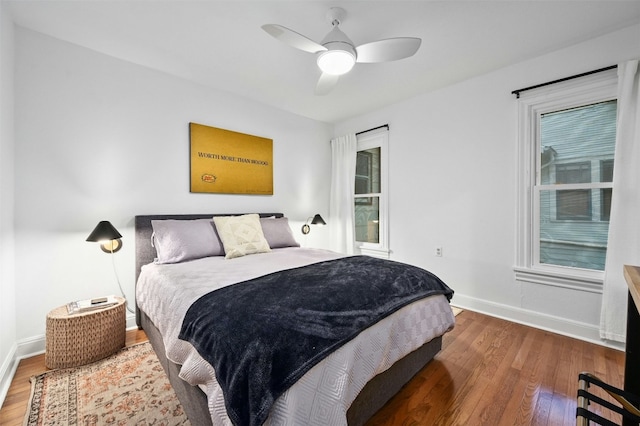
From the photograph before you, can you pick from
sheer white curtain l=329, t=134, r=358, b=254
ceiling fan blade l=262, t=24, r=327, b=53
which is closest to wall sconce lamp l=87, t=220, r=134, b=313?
ceiling fan blade l=262, t=24, r=327, b=53

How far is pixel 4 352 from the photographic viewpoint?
178 centimetres

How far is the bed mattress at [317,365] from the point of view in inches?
39.9

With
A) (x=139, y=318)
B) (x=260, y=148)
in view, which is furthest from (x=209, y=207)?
(x=139, y=318)

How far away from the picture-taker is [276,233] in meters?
3.12

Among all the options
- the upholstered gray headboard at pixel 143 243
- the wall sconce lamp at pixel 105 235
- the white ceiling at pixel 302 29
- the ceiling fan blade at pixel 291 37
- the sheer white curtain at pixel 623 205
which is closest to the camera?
the ceiling fan blade at pixel 291 37

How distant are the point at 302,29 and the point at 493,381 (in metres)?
2.87

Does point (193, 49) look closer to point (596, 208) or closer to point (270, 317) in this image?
point (270, 317)

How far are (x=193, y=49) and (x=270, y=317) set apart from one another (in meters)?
2.43

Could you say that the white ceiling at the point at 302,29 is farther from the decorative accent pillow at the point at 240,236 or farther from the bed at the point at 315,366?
the bed at the point at 315,366

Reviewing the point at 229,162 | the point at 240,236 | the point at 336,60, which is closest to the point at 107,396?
the point at 240,236

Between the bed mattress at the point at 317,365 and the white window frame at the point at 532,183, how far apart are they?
1.28 m

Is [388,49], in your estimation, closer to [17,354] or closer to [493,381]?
[493,381]

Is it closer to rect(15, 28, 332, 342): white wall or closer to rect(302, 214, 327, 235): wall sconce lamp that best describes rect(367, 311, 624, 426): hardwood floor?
rect(302, 214, 327, 235): wall sconce lamp

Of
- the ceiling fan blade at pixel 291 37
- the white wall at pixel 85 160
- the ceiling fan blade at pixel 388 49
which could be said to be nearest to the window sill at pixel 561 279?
the ceiling fan blade at pixel 388 49
